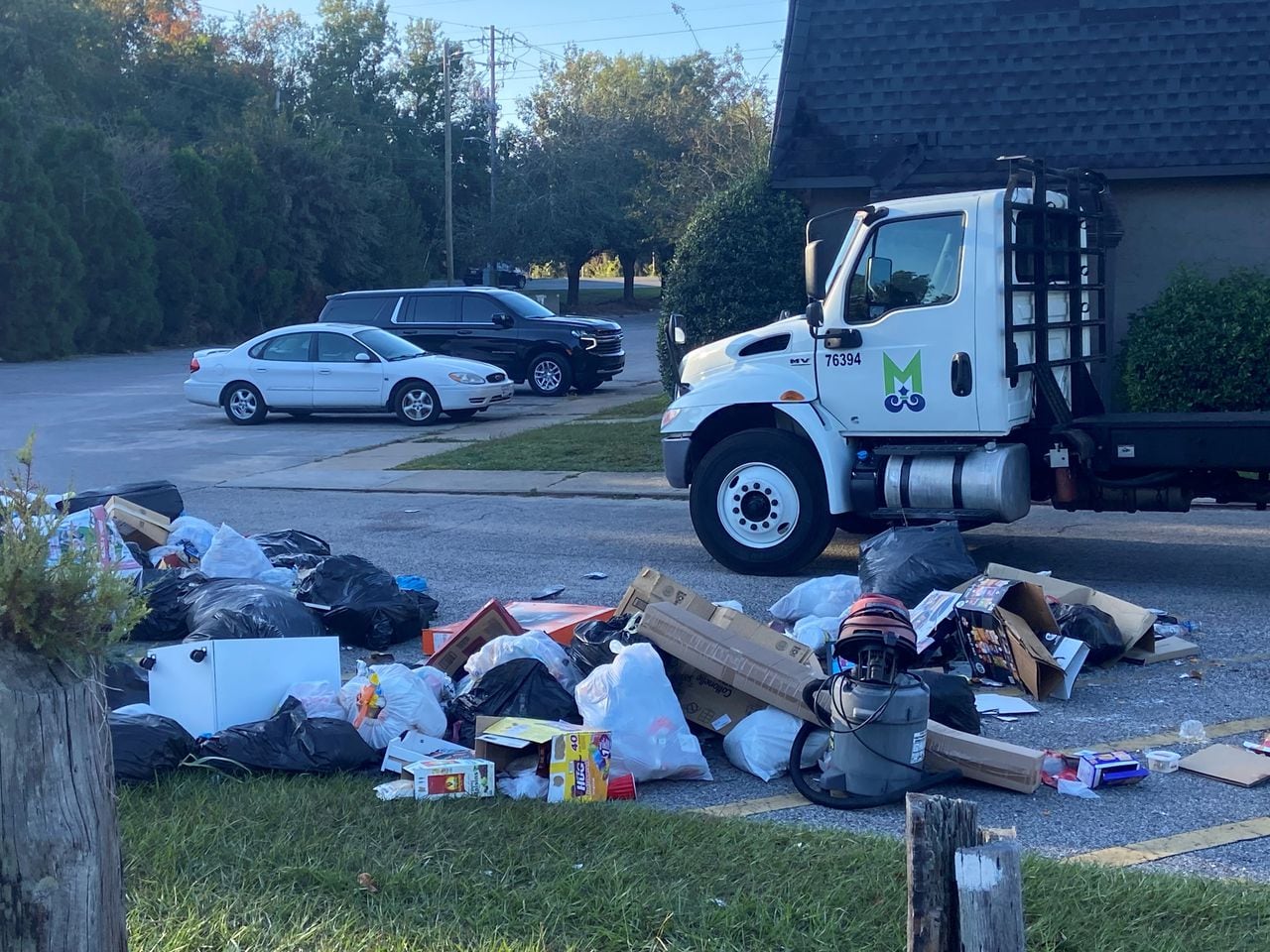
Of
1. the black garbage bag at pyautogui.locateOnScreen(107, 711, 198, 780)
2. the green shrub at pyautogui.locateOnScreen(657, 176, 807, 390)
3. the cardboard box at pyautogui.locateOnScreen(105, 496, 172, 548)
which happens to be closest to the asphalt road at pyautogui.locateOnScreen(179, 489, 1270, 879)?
the cardboard box at pyautogui.locateOnScreen(105, 496, 172, 548)

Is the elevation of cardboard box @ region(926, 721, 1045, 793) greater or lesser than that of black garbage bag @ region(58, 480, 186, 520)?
lesser

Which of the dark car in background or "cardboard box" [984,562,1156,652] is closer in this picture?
"cardboard box" [984,562,1156,652]

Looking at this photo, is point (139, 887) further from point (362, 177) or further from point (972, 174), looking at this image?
point (362, 177)

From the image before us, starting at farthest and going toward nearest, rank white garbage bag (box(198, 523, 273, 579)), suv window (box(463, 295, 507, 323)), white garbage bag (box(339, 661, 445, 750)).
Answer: suv window (box(463, 295, 507, 323)), white garbage bag (box(198, 523, 273, 579)), white garbage bag (box(339, 661, 445, 750))

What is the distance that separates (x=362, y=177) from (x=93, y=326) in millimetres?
18810

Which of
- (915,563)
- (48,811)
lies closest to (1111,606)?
(915,563)

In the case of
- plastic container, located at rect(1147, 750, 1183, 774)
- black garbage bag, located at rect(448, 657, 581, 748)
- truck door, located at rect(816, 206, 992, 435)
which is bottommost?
plastic container, located at rect(1147, 750, 1183, 774)

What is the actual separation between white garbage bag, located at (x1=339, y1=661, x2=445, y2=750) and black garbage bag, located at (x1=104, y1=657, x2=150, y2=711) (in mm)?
1028

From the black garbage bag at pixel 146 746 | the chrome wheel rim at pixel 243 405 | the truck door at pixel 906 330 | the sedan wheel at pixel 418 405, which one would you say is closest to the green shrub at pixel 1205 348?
the truck door at pixel 906 330

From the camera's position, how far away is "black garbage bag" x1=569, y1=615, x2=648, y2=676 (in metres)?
6.09

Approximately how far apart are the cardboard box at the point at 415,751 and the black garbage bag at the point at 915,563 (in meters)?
2.92

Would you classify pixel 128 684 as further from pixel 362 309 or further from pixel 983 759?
pixel 362 309

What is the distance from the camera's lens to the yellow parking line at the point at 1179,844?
4.46 metres

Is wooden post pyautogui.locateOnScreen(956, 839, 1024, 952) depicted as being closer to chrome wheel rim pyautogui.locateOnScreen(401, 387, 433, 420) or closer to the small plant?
the small plant
